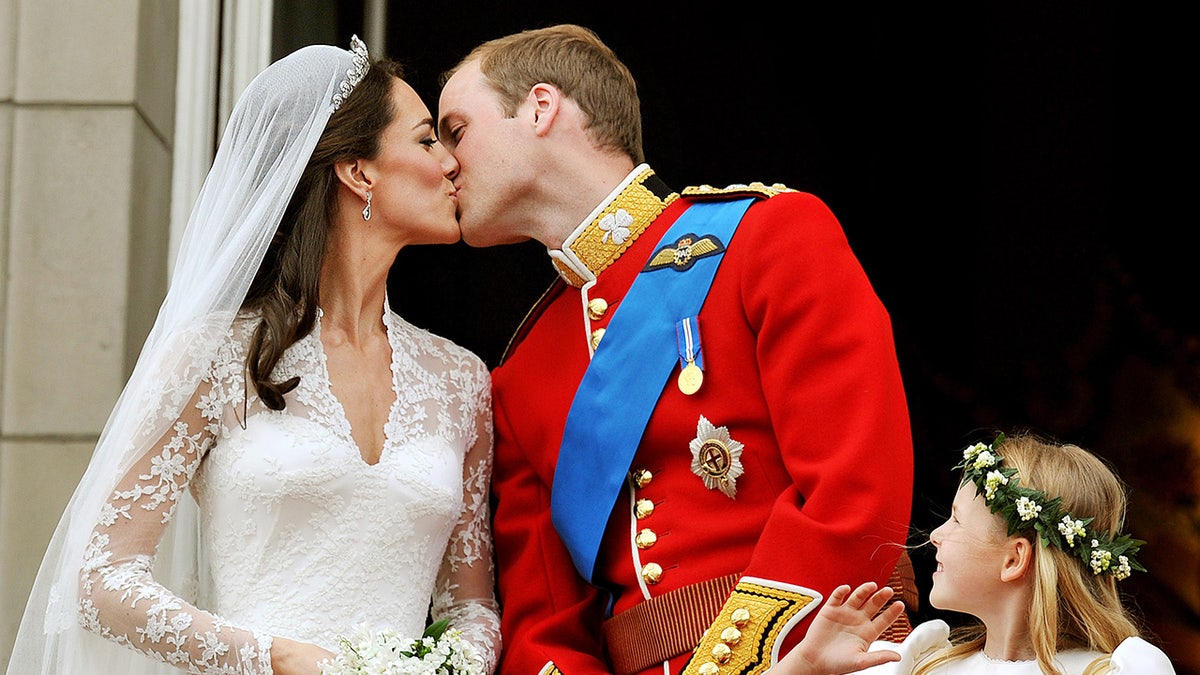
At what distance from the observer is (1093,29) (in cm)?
586

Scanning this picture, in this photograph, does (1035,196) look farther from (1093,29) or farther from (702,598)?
(702,598)

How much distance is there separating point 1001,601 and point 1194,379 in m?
3.86

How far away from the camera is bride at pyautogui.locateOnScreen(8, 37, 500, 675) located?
273 cm

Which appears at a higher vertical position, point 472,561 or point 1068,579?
point 1068,579

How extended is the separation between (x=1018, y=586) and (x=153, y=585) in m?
1.43

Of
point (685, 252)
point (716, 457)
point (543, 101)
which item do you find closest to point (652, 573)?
point (716, 457)

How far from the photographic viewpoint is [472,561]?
3.13 m

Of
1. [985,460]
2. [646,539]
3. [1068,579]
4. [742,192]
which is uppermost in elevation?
[742,192]

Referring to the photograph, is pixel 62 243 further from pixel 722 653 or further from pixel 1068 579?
pixel 1068 579

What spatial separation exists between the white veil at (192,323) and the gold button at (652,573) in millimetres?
839

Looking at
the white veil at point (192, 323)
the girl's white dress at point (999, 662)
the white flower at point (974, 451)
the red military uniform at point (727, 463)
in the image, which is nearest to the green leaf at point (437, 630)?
the red military uniform at point (727, 463)

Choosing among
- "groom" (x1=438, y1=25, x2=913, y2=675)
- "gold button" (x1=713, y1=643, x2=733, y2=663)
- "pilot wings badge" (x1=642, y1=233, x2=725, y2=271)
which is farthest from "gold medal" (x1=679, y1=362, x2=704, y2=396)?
"gold button" (x1=713, y1=643, x2=733, y2=663)

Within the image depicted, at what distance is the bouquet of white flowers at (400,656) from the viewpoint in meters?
2.45

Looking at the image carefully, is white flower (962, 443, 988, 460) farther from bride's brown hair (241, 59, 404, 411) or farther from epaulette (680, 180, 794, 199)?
bride's brown hair (241, 59, 404, 411)
